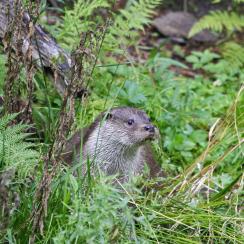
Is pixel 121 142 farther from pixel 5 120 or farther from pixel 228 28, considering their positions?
pixel 228 28

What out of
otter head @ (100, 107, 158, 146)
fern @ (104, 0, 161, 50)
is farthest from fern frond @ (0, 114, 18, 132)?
fern @ (104, 0, 161, 50)

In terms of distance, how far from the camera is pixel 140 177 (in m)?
4.12

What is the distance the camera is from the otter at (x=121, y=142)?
531cm

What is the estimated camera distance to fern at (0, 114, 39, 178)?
4047 millimetres

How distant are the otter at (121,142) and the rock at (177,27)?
4437 millimetres

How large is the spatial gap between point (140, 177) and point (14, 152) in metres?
0.72

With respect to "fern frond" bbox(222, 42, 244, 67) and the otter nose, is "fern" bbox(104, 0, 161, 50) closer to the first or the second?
the otter nose

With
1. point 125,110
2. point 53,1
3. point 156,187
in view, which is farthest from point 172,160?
point 53,1

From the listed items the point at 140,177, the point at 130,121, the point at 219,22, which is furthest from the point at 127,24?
the point at 219,22

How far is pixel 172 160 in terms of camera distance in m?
6.28

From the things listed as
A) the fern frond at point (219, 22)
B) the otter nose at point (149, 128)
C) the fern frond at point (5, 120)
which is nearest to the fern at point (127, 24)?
the otter nose at point (149, 128)

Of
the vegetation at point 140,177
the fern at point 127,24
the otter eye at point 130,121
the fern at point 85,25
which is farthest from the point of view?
the fern at point 127,24

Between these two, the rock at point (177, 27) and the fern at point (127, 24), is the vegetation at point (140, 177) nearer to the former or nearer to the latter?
the fern at point (127, 24)

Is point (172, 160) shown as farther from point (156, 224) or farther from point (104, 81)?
point (156, 224)
